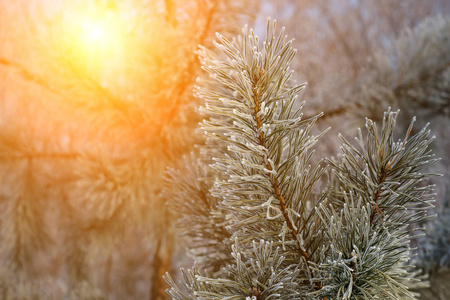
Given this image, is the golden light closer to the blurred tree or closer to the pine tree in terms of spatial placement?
the blurred tree

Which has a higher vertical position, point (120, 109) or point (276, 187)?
point (120, 109)

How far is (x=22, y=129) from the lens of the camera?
22.5 inches

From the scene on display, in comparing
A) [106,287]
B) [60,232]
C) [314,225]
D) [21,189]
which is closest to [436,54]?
[314,225]

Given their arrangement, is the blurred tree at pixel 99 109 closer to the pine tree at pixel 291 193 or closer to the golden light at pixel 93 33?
the golden light at pixel 93 33

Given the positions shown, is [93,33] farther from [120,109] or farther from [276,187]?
[276,187]

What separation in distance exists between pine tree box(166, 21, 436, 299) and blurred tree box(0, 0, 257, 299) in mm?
201

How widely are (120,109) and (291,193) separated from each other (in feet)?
1.05

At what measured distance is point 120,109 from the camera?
46 centimetres

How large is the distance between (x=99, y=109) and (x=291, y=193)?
13.8 inches

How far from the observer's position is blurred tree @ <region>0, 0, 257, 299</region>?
421 millimetres

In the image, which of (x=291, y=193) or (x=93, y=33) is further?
(x=93, y=33)

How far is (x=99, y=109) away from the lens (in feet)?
1.56

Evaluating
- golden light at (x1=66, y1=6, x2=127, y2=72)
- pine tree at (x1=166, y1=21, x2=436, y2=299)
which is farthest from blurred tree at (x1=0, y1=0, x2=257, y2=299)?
pine tree at (x1=166, y1=21, x2=436, y2=299)

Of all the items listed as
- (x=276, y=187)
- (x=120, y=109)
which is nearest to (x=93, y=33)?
(x=120, y=109)
